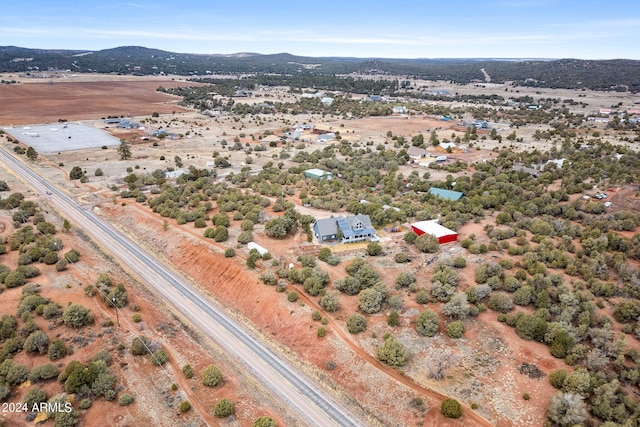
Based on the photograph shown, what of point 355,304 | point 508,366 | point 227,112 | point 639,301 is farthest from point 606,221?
point 227,112

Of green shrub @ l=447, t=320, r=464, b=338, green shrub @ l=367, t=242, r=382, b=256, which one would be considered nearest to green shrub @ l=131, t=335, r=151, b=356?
green shrub @ l=367, t=242, r=382, b=256

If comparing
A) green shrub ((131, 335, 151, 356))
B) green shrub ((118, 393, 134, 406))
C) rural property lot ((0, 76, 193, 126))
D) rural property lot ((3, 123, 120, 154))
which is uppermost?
rural property lot ((0, 76, 193, 126))

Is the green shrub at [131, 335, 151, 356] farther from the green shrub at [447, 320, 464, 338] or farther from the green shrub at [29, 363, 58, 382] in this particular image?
the green shrub at [447, 320, 464, 338]

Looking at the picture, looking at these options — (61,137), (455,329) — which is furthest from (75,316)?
(61,137)

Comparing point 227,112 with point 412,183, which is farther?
point 227,112

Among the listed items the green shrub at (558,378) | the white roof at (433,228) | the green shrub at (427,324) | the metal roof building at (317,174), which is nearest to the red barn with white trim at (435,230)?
the white roof at (433,228)

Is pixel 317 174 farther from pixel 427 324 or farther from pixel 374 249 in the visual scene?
pixel 427 324

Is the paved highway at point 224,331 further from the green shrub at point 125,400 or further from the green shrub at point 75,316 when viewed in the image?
the green shrub at point 125,400

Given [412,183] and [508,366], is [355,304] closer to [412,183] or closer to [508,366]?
[508,366]
